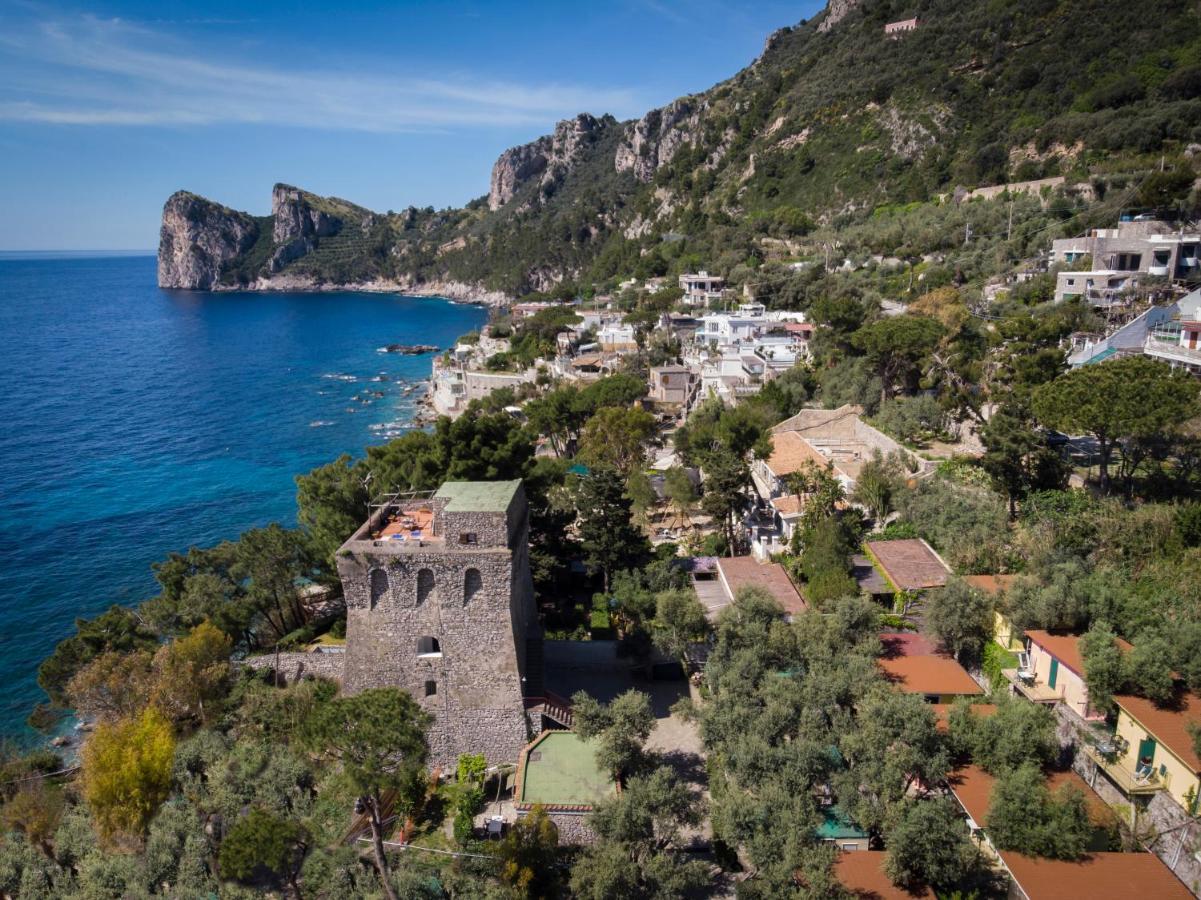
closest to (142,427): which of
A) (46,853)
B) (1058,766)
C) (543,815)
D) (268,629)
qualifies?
(268,629)

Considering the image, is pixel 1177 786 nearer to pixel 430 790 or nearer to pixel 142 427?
pixel 430 790

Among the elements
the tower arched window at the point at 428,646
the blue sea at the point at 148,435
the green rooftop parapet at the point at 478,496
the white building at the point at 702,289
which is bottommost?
the blue sea at the point at 148,435

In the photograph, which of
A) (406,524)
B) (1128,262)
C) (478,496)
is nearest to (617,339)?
(1128,262)

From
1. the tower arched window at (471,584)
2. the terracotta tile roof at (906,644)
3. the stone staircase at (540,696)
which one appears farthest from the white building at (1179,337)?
the tower arched window at (471,584)

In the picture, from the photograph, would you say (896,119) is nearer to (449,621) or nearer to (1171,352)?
(1171,352)

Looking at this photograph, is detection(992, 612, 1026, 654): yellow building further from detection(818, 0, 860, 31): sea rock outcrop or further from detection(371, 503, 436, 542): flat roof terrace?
detection(818, 0, 860, 31): sea rock outcrop

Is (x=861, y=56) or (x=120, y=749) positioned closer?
(x=120, y=749)

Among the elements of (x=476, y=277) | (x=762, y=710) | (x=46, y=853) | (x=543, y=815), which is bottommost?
(x=46, y=853)

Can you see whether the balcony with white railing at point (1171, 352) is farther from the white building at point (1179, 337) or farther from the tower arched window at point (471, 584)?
the tower arched window at point (471, 584)
